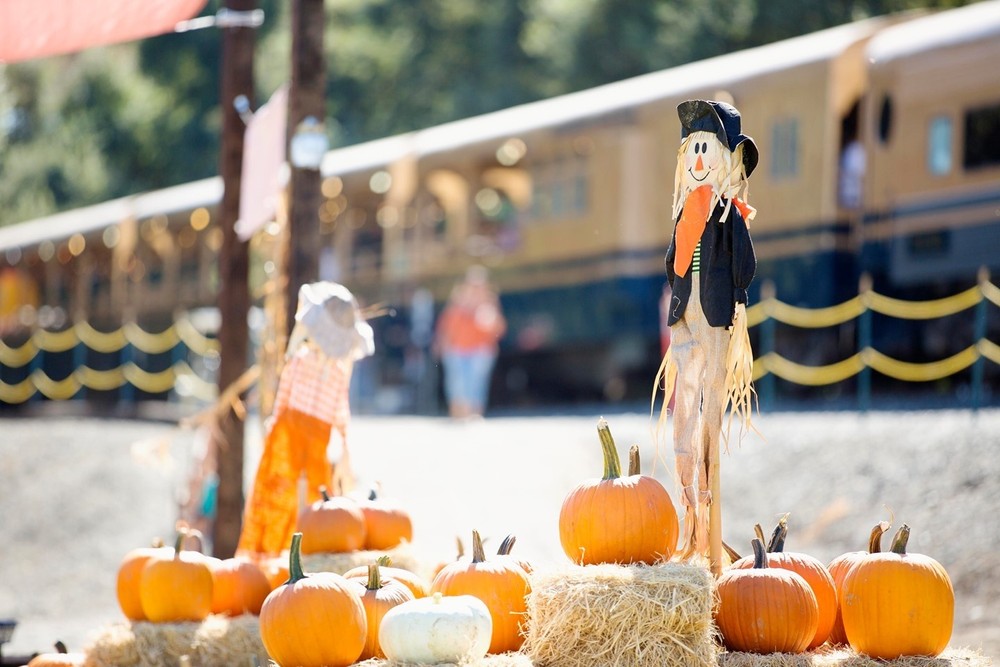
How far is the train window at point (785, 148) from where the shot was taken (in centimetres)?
1573

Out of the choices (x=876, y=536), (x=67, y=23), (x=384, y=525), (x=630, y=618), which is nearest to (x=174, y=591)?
(x=384, y=525)

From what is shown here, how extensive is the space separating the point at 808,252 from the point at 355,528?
1025 centimetres

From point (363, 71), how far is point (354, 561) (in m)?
33.1

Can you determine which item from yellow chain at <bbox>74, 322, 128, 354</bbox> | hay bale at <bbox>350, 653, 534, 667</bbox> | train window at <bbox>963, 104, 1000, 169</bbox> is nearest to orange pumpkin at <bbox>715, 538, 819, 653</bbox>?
hay bale at <bbox>350, 653, 534, 667</bbox>

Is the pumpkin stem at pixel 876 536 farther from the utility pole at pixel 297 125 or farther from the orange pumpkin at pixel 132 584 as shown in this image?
the utility pole at pixel 297 125

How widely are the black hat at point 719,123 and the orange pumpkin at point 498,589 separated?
1.72m

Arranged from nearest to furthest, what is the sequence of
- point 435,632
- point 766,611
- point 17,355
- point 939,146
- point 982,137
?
point 435,632
point 766,611
point 982,137
point 939,146
point 17,355

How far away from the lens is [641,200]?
17.8m

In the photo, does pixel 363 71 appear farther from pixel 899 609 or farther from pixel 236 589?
pixel 899 609

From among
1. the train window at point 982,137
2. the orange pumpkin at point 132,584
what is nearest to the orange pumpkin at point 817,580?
the orange pumpkin at point 132,584

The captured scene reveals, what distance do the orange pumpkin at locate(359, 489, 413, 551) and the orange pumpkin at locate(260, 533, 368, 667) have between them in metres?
1.37

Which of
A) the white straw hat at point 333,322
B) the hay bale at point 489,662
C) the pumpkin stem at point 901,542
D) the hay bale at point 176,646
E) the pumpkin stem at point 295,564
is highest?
the white straw hat at point 333,322

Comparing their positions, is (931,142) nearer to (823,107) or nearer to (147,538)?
(823,107)

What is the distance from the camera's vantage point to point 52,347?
87.3 ft
